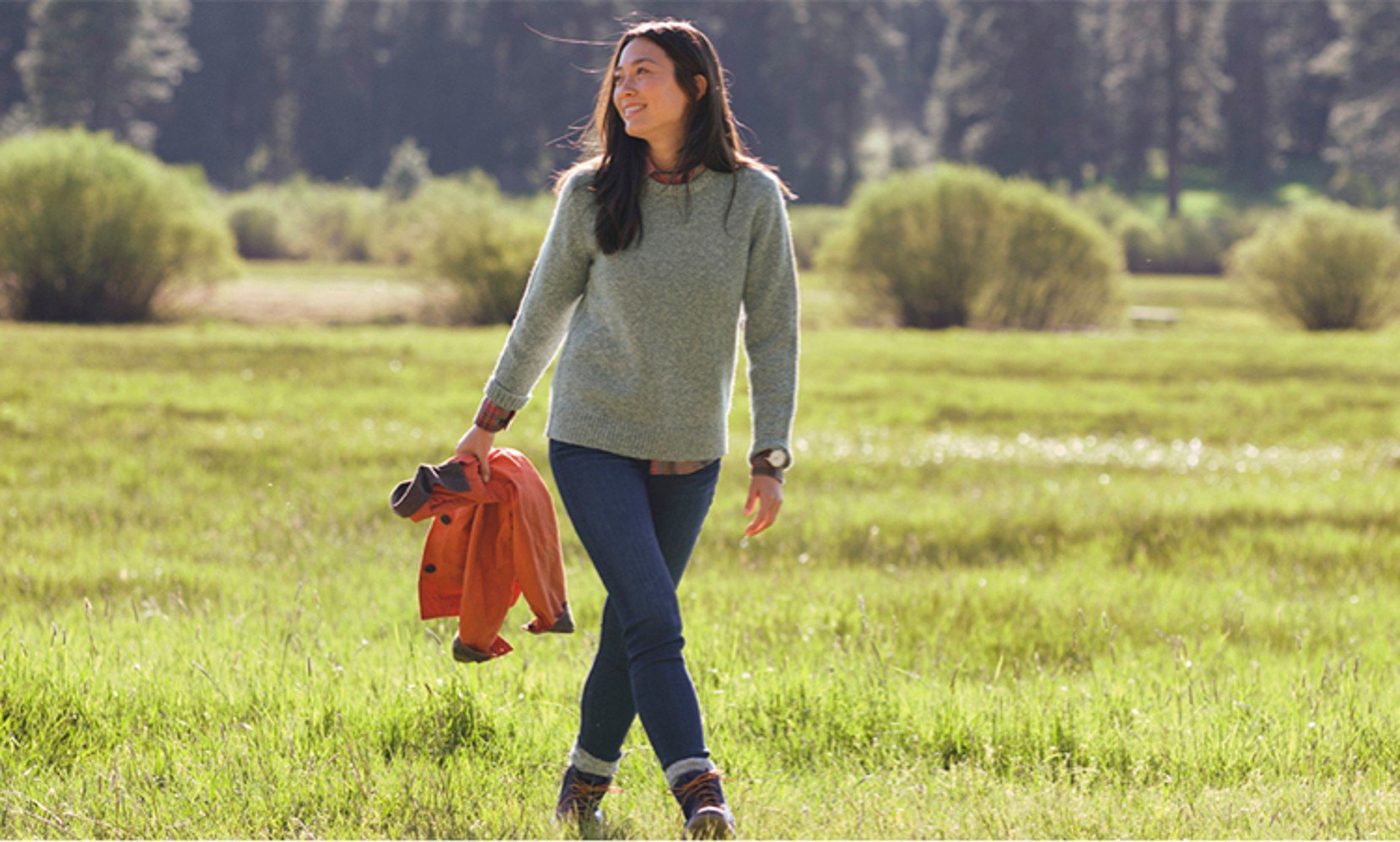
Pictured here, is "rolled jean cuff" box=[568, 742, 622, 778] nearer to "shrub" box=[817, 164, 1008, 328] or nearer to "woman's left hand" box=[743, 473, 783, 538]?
"woman's left hand" box=[743, 473, 783, 538]

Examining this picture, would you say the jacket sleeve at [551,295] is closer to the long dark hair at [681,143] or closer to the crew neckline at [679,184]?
the long dark hair at [681,143]

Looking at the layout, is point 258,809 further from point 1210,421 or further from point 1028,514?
point 1210,421

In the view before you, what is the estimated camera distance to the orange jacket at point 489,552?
3.94 meters

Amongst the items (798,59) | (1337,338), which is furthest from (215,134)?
(1337,338)

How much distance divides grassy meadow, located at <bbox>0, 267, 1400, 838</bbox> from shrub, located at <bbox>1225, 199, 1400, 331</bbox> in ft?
74.9

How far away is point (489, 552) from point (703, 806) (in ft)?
3.14

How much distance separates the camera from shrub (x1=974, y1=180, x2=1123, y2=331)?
34781mm

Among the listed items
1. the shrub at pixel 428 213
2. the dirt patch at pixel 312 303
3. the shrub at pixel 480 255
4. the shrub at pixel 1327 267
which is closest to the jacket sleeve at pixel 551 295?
the shrub at pixel 480 255

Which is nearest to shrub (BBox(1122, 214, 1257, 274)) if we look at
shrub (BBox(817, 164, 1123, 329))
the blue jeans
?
shrub (BBox(817, 164, 1123, 329))

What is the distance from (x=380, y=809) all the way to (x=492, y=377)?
118cm

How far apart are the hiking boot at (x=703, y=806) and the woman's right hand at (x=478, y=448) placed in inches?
37.9

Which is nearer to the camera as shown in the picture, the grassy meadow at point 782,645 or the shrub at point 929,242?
the grassy meadow at point 782,645

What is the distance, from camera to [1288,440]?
660 inches

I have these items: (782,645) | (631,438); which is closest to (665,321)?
(631,438)
